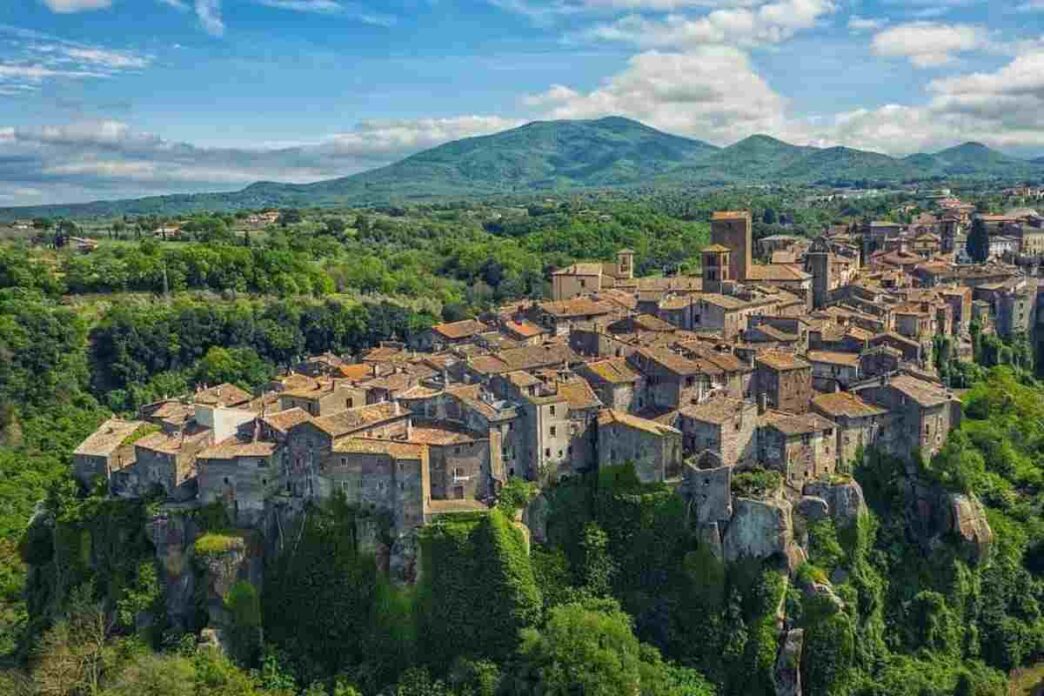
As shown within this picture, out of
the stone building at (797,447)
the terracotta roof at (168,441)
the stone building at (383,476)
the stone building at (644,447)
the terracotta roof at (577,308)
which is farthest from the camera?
the terracotta roof at (577,308)

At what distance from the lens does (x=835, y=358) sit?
55.7m

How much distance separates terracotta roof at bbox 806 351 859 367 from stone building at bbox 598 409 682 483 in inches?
560

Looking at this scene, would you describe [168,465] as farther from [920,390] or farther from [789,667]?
[920,390]

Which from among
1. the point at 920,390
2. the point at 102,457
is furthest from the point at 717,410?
the point at 102,457

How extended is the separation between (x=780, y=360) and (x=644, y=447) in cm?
1221

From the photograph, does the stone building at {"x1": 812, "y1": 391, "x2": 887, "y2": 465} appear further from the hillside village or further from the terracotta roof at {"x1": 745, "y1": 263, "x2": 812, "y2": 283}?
the terracotta roof at {"x1": 745, "y1": 263, "x2": 812, "y2": 283}

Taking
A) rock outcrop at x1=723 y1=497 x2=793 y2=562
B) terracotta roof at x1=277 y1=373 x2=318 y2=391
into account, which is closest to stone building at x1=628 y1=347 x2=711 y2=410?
rock outcrop at x1=723 y1=497 x2=793 y2=562

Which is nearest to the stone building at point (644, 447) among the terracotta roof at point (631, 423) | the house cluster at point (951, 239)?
the terracotta roof at point (631, 423)

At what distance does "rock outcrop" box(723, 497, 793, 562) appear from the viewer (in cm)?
4378

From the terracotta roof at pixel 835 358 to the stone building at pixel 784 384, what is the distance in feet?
9.39

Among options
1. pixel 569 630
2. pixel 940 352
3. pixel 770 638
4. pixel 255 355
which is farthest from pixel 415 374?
pixel 255 355

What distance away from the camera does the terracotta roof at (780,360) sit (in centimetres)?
5238

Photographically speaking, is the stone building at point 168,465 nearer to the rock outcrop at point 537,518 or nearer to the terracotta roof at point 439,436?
the terracotta roof at point 439,436

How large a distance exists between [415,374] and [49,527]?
843 inches
